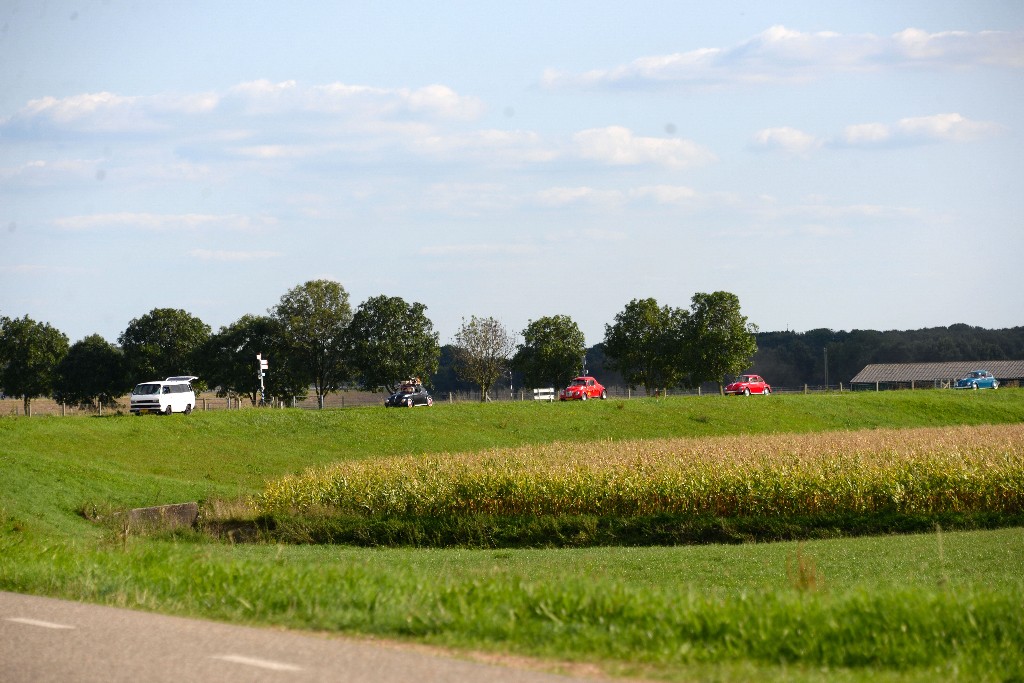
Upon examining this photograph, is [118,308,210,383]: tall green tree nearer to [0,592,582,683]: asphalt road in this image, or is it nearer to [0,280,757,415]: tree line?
[0,280,757,415]: tree line

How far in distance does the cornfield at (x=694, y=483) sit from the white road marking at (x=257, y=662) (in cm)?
2120

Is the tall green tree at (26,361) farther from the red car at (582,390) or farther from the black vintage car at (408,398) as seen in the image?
the red car at (582,390)

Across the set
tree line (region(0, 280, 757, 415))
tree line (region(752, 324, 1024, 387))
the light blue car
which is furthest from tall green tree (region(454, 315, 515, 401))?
tree line (region(752, 324, 1024, 387))

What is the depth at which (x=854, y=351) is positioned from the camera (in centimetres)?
18038

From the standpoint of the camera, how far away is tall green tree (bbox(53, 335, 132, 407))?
341ft

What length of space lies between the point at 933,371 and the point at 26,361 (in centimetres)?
11794

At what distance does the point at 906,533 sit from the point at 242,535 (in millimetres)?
17542

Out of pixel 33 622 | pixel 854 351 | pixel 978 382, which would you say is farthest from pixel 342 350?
pixel 854 351

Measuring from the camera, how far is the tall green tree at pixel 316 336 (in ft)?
324

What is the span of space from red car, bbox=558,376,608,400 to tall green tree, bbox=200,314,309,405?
29.7 metres

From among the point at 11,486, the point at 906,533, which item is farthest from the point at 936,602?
the point at 11,486

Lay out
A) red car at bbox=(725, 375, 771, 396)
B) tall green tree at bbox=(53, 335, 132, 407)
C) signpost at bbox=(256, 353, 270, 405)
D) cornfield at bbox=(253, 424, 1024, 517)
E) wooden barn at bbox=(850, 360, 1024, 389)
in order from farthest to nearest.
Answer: wooden barn at bbox=(850, 360, 1024, 389)
tall green tree at bbox=(53, 335, 132, 407)
red car at bbox=(725, 375, 771, 396)
signpost at bbox=(256, 353, 270, 405)
cornfield at bbox=(253, 424, 1024, 517)

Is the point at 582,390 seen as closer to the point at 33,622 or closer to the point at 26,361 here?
the point at 26,361

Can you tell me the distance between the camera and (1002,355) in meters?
180
